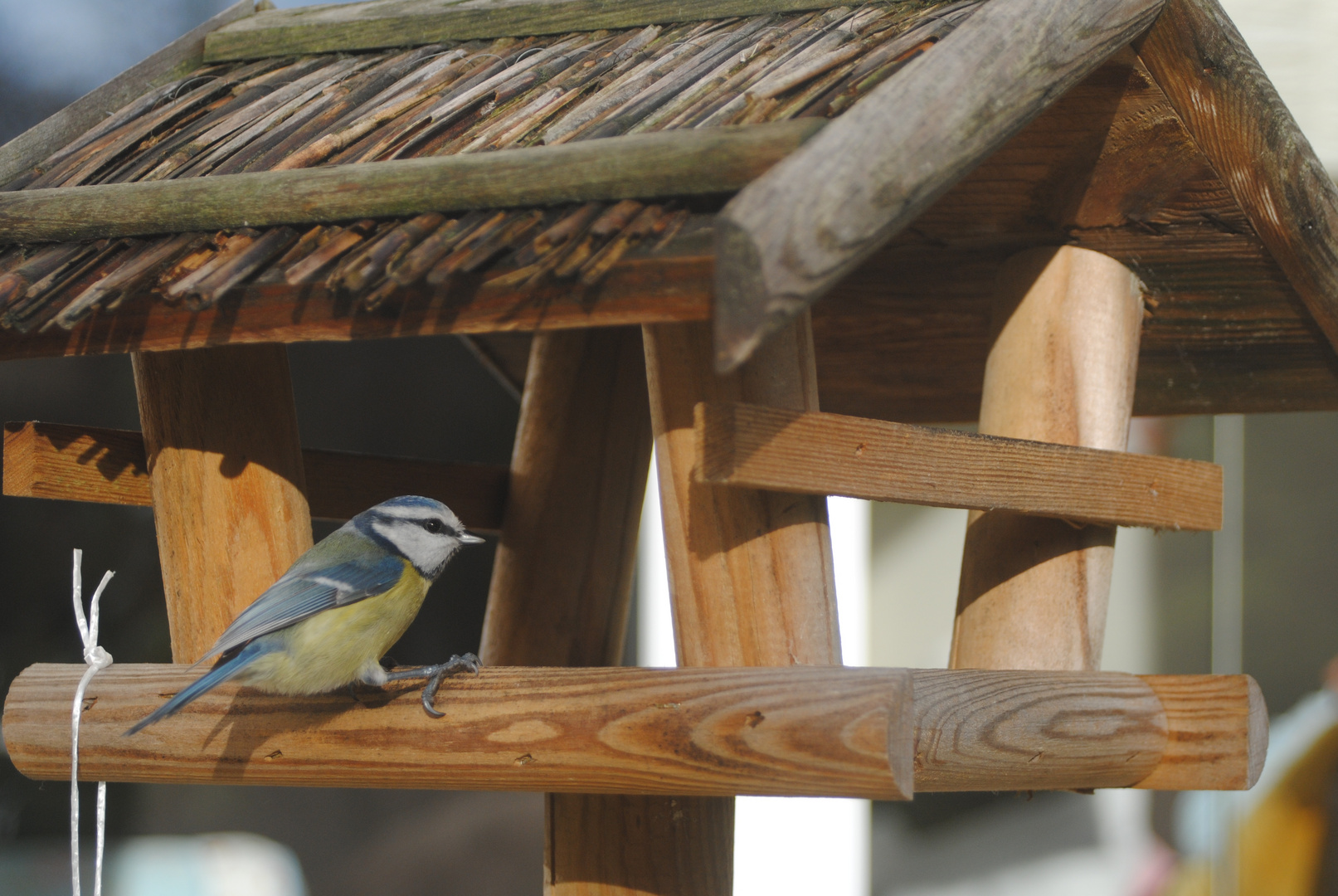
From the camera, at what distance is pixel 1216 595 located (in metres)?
3.27

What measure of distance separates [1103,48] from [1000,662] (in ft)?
2.31

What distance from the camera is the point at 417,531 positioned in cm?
133

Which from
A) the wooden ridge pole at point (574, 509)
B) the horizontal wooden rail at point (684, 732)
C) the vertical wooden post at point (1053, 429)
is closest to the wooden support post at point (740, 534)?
the horizontal wooden rail at point (684, 732)

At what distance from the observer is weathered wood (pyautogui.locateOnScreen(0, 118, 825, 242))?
0.92m

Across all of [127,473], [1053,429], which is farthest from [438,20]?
[1053,429]

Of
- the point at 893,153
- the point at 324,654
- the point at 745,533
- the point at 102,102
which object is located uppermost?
the point at 102,102

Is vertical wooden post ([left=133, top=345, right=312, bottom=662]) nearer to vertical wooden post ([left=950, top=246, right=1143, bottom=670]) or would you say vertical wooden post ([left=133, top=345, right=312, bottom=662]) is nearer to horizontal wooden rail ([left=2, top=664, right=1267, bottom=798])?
horizontal wooden rail ([left=2, top=664, right=1267, bottom=798])

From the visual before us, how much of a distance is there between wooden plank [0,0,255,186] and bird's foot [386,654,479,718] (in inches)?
28.5

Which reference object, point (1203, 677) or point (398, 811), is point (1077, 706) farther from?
point (398, 811)

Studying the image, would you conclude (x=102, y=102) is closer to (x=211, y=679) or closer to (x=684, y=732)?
(x=211, y=679)

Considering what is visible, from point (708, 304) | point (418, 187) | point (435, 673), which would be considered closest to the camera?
point (708, 304)

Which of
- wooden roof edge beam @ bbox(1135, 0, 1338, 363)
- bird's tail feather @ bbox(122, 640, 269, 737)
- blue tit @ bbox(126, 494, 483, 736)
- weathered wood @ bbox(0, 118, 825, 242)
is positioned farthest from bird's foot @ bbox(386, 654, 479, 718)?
wooden roof edge beam @ bbox(1135, 0, 1338, 363)

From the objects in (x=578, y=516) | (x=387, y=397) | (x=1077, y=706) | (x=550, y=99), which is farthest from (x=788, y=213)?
(x=387, y=397)

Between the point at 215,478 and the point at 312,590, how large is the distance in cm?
26
